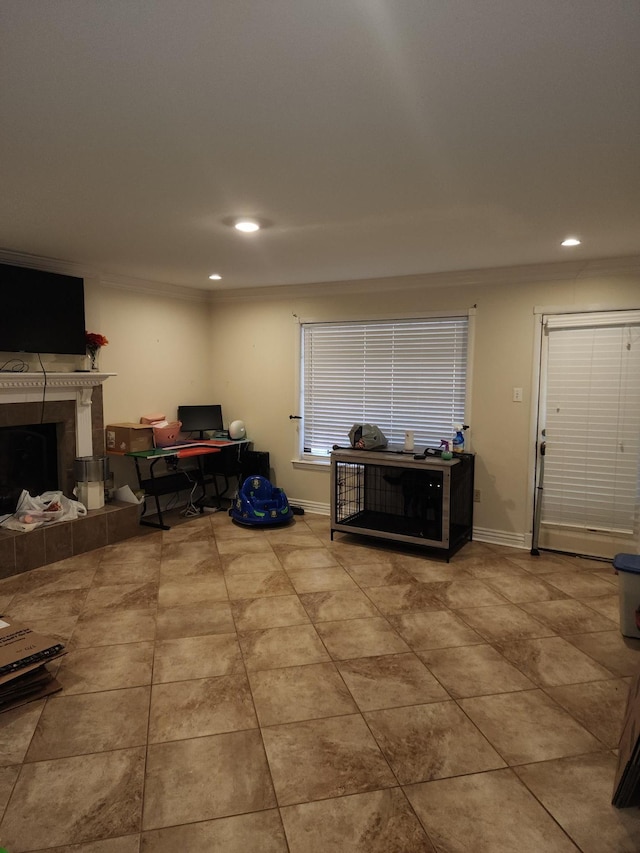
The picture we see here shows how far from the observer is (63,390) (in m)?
4.47

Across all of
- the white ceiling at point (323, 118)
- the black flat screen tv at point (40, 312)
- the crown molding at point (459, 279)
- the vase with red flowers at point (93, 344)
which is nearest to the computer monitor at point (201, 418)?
the vase with red flowers at point (93, 344)

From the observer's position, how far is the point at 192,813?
179cm

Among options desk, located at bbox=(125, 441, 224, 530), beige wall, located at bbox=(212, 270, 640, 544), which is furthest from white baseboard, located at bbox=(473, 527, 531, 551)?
desk, located at bbox=(125, 441, 224, 530)

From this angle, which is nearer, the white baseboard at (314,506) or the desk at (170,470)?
the desk at (170,470)

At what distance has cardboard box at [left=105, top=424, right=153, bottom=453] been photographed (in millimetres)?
4801

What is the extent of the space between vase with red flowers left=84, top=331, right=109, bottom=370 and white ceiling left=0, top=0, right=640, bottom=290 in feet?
4.15

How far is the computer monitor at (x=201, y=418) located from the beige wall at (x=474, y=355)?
30cm

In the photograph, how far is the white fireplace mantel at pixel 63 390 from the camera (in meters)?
4.07

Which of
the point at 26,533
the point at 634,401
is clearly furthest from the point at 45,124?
the point at 634,401

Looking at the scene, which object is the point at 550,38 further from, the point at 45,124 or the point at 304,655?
the point at 304,655

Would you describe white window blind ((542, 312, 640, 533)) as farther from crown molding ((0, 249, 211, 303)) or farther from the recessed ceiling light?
crown molding ((0, 249, 211, 303))

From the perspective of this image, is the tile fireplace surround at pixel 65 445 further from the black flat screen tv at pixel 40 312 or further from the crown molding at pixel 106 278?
the crown molding at pixel 106 278

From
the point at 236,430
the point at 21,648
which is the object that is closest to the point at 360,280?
the point at 236,430

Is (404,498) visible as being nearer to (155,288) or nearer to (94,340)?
(94,340)
